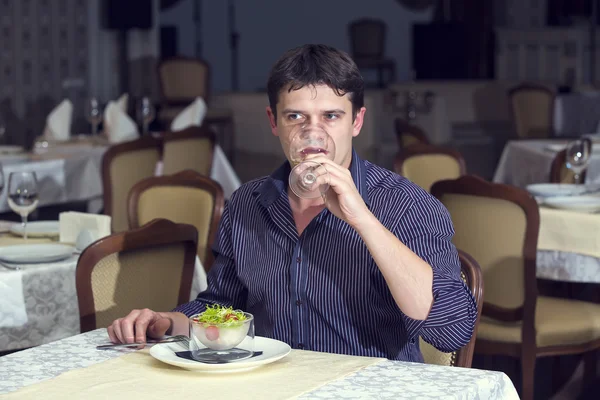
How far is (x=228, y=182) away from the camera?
21.2 feet

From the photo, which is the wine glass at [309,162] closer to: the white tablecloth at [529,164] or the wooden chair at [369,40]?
the white tablecloth at [529,164]

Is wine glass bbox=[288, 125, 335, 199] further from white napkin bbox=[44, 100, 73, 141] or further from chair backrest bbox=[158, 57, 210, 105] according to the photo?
chair backrest bbox=[158, 57, 210, 105]

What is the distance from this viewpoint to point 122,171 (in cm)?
490

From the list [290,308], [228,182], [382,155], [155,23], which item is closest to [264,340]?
[290,308]

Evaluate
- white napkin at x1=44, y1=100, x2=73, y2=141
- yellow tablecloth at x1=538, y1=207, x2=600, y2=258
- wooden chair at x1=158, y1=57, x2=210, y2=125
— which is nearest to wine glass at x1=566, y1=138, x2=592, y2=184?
yellow tablecloth at x1=538, y1=207, x2=600, y2=258

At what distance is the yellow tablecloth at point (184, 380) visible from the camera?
5.33 ft

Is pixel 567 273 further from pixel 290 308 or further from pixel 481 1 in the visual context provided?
pixel 481 1

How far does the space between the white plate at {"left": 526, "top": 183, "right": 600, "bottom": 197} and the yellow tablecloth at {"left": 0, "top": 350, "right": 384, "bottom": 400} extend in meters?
2.45

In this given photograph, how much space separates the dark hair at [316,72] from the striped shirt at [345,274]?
189mm

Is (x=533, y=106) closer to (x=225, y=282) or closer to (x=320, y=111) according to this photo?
(x=225, y=282)

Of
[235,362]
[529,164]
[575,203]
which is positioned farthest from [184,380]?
[529,164]

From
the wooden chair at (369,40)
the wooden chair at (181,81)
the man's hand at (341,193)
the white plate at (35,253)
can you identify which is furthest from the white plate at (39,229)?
the wooden chair at (369,40)

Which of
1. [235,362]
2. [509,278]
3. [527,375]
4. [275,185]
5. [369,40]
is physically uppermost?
[369,40]

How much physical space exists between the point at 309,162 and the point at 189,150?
3.94 metres
